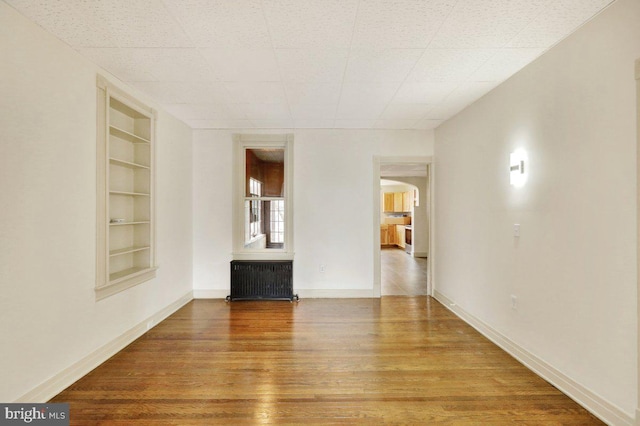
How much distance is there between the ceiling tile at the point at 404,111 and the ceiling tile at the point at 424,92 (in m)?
0.14

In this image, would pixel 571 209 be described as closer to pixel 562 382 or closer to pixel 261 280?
pixel 562 382

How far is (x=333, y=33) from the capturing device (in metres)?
2.30

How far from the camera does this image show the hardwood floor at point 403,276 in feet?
17.6

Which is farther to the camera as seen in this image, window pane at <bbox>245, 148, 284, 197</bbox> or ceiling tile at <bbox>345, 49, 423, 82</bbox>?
window pane at <bbox>245, 148, 284, 197</bbox>

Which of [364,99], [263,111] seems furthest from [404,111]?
[263,111]

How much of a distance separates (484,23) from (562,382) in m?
2.75

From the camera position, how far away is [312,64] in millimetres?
2785

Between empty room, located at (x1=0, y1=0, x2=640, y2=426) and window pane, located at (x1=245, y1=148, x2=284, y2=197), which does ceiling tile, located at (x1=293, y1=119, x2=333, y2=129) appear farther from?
window pane, located at (x1=245, y1=148, x2=284, y2=197)

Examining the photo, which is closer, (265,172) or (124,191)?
(124,191)

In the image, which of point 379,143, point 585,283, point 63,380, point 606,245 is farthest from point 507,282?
point 63,380

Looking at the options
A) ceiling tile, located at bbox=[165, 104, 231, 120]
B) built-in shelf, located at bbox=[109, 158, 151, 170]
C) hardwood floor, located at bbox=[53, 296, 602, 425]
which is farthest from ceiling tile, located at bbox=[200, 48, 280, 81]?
hardwood floor, located at bbox=[53, 296, 602, 425]

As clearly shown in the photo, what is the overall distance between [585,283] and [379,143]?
3390 millimetres

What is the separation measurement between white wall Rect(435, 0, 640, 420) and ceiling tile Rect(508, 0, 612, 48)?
80 mm

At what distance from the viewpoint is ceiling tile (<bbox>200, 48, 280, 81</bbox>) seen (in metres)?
2.57
